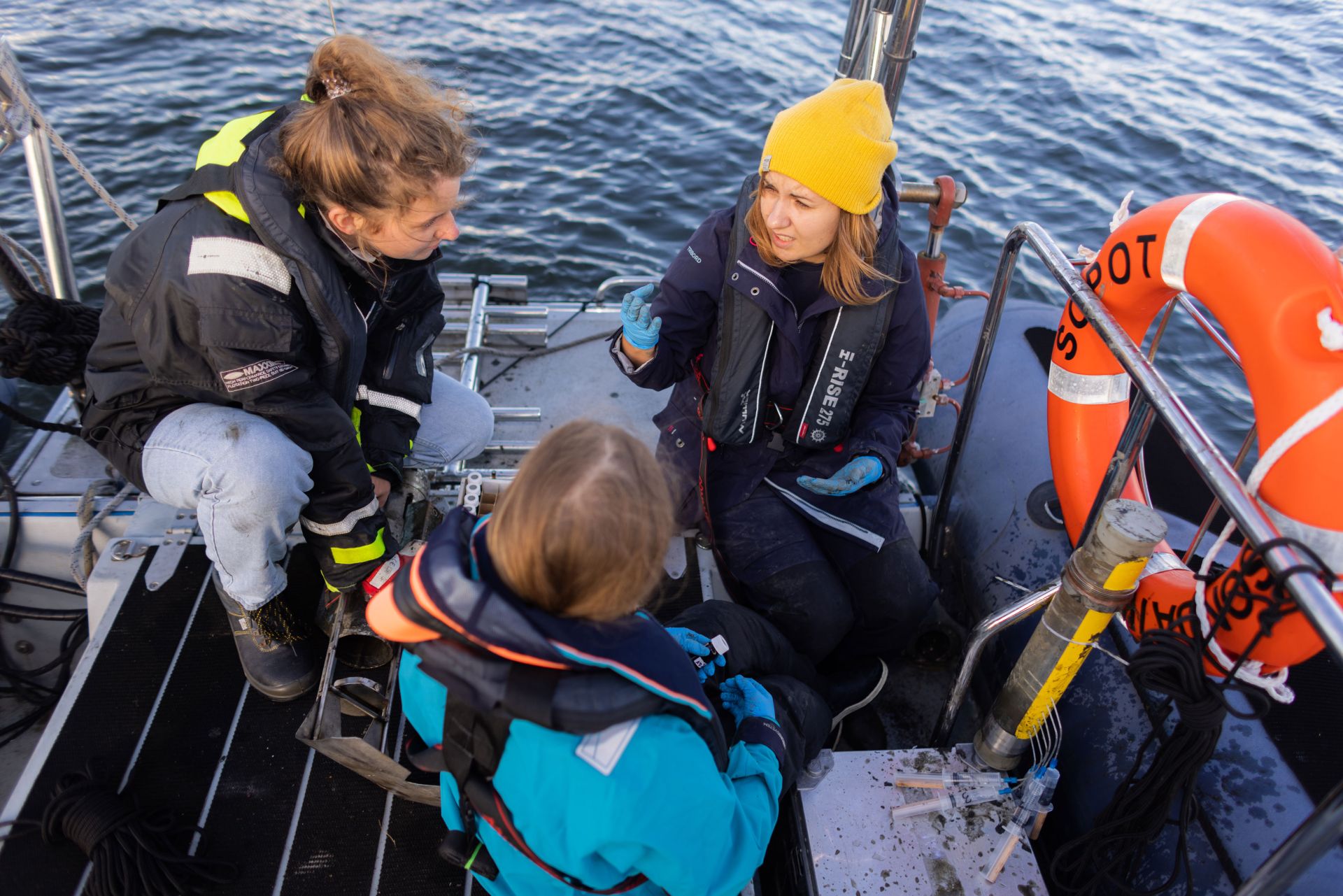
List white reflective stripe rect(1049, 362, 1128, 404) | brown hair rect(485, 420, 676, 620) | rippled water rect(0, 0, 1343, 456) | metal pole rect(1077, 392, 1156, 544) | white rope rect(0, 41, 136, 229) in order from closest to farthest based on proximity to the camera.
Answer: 1. brown hair rect(485, 420, 676, 620)
2. metal pole rect(1077, 392, 1156, 544)
3. white reflective stripe rect(1049, 362, 1128, 404)
4. white rope rect(0, 41, 136, 229)
5. rippled water rect(0, 0, 1343, 456)

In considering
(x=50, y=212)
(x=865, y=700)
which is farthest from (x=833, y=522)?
(x=50, y=212)

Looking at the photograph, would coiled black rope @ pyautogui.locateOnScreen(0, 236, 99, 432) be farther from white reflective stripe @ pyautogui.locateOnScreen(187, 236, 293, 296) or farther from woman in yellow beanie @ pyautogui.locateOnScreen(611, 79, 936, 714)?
woman in yellow beanie @ pyautogui.locateOnScreen(611, 79, 936, 714)

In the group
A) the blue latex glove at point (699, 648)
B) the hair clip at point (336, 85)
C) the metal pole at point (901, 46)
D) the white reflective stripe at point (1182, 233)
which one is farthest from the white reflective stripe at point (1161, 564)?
the hair clip at point (336, 85)

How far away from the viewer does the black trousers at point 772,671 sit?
1.82m

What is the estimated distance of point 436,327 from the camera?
2500 millimetres

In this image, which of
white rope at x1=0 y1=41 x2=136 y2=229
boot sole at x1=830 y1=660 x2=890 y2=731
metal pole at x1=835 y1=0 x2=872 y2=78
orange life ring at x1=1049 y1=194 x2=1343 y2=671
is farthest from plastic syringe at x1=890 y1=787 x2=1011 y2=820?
white rope at x1=0 y1=41 x2=136 y2=229

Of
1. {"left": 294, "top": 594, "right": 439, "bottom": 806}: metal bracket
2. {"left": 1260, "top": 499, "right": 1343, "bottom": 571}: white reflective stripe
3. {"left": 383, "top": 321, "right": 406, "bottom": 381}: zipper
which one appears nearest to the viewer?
{"left": 1260, "top": 499, "right": 1343, "bottom": 571}: white reflective stripe

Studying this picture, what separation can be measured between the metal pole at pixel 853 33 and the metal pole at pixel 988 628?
1740 mm


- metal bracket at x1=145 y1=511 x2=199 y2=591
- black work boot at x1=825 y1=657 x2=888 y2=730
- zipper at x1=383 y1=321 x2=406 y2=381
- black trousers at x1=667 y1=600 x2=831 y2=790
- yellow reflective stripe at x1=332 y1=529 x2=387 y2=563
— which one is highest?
zipper at x1=383 y1=321 x2=406 y2=381

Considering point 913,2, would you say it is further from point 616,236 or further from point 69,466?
point 616,236

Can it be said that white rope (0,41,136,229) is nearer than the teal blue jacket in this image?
No

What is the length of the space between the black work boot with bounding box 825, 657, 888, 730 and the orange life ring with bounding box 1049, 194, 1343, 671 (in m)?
0.69

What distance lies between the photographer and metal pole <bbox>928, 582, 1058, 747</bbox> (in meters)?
1.88

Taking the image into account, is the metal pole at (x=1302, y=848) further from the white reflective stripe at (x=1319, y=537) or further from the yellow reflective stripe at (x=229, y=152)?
the yellow reflective stripe at (x=229, y=152)
